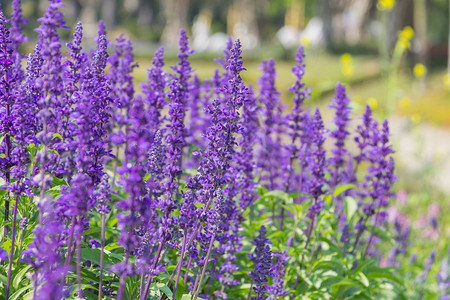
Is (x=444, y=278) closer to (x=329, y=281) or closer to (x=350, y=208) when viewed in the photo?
(x=350, y=208)

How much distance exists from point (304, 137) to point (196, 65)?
36.0m

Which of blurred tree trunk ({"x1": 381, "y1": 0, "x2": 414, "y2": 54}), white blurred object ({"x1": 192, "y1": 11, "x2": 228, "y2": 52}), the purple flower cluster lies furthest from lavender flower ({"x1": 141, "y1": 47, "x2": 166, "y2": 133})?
white blurred object ({"x1": 192, "y1": 11, "x2": 228, "y2": 52})

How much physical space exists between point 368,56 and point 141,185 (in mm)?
47456

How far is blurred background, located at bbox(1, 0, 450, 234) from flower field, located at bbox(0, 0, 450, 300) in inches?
52.2

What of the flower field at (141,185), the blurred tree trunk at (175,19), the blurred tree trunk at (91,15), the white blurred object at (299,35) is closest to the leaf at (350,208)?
the flower field at (141,185)

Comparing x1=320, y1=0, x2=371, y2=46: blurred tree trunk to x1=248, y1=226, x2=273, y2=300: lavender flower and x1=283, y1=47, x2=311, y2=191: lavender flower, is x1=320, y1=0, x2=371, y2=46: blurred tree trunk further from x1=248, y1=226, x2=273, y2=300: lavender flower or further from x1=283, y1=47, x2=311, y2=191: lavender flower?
x1=248, y1=226, x2=273, y2=300: lavender flower

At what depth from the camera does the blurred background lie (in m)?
11.8

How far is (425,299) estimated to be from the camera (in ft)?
23.5

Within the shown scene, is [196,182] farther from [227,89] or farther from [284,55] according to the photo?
[284,55]

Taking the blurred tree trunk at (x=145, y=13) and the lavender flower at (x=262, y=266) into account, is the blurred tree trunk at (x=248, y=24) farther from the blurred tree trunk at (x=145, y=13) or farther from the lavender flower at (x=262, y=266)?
the lavender flower at (x=262, y=266)

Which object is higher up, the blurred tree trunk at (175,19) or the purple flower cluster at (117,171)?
the blurred tree trunk at (175,19)

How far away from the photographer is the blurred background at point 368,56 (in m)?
11.8

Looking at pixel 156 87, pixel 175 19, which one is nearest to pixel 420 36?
pixel 175 19

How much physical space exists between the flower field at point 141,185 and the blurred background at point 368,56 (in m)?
1.33
